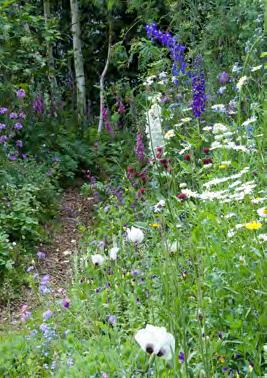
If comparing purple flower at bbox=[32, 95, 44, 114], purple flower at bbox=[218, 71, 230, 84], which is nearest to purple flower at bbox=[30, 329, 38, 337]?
purple flower at bbox=[218, 71, 230, 84]

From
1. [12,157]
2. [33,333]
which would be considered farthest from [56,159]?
[33,333]

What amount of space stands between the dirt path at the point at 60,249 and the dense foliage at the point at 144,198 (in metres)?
0.07

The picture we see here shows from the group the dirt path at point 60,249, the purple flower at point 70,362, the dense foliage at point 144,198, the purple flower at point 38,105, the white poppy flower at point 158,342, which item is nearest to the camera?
the white poppy flower at point 158,342

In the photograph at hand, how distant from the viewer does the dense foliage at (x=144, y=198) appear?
2.29 metres

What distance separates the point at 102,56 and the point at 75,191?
366 centimetres

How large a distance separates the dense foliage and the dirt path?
0.07 m

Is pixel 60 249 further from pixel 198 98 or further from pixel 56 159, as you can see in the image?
pixel 198 98

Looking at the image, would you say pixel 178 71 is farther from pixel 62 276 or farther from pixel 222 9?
pixel 62 276

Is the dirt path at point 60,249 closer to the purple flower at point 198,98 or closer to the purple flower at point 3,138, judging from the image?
the purple flower at point 3,138

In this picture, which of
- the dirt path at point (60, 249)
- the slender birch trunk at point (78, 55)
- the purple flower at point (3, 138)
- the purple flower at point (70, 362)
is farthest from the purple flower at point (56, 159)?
the purple flower at point (70, 362)

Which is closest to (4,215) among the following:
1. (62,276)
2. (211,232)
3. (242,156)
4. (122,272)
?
(62,276)

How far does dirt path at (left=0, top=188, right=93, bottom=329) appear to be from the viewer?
4.11m

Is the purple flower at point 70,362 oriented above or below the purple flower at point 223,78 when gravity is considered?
below

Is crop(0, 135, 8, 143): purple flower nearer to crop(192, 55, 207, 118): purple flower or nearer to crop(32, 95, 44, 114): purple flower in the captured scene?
crop(32, 95, 44, 114): purple flower
